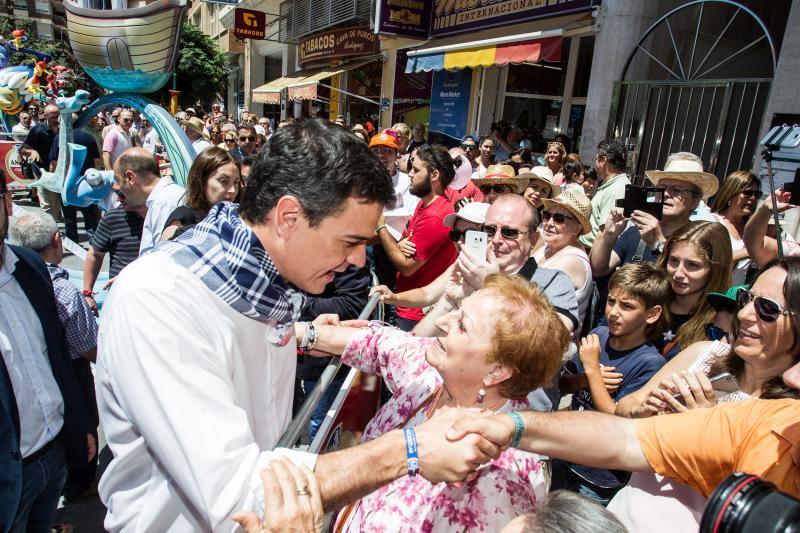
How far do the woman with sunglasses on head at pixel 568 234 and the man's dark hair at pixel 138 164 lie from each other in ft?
9.43

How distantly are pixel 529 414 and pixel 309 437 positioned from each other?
1634mm

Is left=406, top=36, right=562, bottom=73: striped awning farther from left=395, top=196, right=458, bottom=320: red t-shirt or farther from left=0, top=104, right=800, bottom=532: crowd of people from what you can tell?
left=0, top=104, right=800, bottom=532: crowd of people

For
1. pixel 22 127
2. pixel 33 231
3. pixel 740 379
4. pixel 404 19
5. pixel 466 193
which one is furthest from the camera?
pixel 404 19

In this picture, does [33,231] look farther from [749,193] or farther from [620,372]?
[749,193]

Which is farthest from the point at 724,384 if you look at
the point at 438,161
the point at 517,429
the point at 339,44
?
the point at 339,44

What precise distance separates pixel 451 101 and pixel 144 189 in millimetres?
9952

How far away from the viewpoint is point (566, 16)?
27.5 ft

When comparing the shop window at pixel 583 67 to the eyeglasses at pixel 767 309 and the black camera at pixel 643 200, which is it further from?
the eyeglasses at pixel 767 309

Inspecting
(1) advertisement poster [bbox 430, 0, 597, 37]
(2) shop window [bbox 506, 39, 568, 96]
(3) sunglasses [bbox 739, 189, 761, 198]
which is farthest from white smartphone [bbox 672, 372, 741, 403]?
(2) shop window [bbox 506, 39, 568, 96]

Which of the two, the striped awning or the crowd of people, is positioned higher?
the striped awning

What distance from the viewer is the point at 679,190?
3688 millimetres

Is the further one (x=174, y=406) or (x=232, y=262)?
(x=232, y=262)

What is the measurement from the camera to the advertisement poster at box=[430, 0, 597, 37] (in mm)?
8336

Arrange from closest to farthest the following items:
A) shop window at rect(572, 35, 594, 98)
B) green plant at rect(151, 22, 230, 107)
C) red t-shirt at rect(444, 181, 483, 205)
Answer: red t-shirt at rect(444, 181, 483, 205) < shop window at rect(572, 35, 594, 98) < green plant at rect(151, 22, 230, 107)
